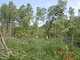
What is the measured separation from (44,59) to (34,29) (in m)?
24.1

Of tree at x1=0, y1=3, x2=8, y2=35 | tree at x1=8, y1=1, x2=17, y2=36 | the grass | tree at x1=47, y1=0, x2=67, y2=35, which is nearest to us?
the grass

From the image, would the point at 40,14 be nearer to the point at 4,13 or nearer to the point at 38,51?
the point at 4,13

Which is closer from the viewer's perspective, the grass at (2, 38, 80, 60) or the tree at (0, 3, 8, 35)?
the grass at (2, 38, 80, 60)

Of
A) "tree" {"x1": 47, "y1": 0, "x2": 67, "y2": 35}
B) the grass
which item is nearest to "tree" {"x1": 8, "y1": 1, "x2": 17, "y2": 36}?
"tree" {"x1": 47, "y1": 0, "x2": 67, "y2": 35}

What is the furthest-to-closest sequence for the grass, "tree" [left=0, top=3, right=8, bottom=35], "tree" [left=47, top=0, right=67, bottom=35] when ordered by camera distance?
"tree" [left=0, top=3, right=8, bottom=35] → "tree" [left=47, top=0, right=67, bottom=35] → the grass

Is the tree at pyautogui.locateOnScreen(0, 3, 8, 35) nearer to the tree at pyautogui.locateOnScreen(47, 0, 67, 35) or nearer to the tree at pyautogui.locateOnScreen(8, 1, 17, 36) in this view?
the tree at pyautogui.locateOnScreen(8, 1, 17, 36)

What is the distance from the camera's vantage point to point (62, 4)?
2600 cm

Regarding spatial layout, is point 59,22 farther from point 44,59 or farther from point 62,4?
point 44,59

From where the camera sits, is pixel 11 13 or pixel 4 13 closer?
pixel 4 13

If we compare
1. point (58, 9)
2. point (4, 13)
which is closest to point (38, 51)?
point (58, 9)

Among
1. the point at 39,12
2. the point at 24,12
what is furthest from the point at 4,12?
the point at 39,12

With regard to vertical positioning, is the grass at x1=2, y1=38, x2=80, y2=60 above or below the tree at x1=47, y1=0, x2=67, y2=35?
below

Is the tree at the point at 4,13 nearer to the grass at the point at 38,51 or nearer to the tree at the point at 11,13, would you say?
the tree at the point at 11,13

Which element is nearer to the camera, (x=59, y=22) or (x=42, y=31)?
(x=59, y=22)
